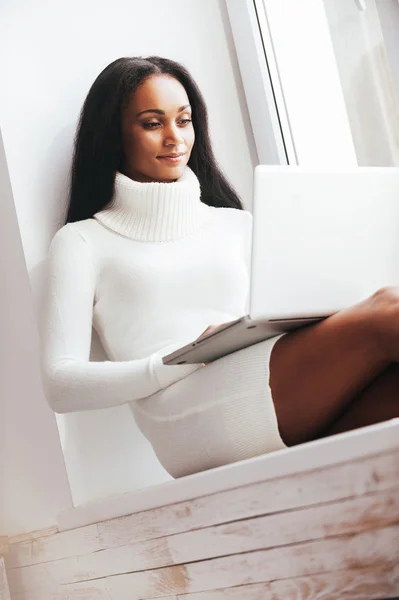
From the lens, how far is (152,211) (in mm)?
1820

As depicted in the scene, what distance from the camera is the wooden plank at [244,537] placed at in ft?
3.31

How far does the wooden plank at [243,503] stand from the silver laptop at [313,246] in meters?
0.22

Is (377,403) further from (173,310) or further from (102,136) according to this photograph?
(102,136)

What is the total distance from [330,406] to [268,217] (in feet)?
0.99

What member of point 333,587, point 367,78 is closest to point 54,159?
point 367,78

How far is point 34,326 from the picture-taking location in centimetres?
187

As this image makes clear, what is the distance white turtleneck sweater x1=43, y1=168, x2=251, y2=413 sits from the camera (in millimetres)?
1536

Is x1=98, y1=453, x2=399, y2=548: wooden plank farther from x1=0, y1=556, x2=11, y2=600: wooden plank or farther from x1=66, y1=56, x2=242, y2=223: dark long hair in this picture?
x1=66, y1=56, x2=242, y2=223: dark long hair

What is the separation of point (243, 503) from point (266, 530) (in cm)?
6

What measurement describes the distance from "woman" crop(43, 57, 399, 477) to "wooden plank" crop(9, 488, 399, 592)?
15 cm


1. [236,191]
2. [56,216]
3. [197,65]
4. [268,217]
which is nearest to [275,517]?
[268,217]

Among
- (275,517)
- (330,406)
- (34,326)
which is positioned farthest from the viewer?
(34,326)

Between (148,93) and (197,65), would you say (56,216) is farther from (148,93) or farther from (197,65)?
(197,65)

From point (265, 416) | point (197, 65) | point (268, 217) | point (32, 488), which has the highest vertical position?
point (197, 65)
